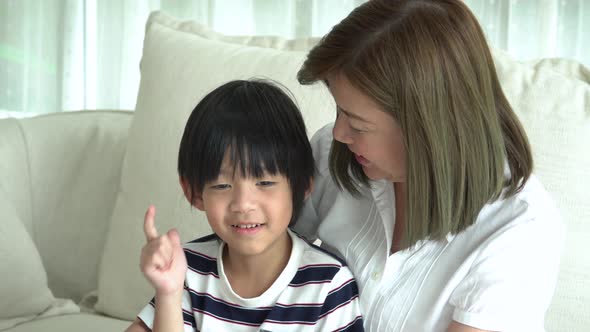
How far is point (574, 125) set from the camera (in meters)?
1.39

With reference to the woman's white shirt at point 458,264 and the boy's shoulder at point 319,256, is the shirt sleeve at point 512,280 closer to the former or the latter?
the woman's white shirt at point 458,264

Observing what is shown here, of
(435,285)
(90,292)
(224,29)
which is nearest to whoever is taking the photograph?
(435,285)

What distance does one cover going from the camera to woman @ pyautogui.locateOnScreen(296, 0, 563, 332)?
110 centimetres

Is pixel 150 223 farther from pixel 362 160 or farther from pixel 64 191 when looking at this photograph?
pixel 64 191

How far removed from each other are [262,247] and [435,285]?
268 mm

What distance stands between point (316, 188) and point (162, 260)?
1.24 feet

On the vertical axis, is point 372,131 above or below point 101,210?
above

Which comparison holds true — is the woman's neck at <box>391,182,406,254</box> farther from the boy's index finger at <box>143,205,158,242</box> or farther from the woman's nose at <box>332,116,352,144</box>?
the boy's index finger at <box>143,205,158,242</box>

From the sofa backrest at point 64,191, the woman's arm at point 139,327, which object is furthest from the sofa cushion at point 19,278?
the woman's arm at point 139,327

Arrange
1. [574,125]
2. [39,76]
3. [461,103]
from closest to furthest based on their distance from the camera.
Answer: [461,103] → [574,125] → [39,76]

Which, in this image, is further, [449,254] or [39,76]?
[39,76]

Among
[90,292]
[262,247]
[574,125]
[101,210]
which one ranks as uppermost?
[574,125]

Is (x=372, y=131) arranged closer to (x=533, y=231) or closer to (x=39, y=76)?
(x=533, y=231)

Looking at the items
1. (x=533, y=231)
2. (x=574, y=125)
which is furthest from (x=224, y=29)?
(x=533, y=231)
